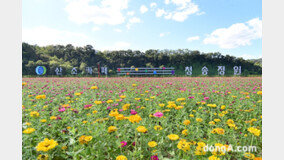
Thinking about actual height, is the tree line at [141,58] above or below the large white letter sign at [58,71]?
above

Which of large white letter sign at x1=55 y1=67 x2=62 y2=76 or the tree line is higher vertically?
the tree line

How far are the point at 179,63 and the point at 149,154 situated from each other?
22341 mm

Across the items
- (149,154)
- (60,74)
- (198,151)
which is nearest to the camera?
(198,151)

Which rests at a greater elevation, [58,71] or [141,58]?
[141,58]

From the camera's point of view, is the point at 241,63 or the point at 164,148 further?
the point at 241,63

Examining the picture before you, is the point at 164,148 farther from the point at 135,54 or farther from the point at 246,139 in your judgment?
the point at 135,54

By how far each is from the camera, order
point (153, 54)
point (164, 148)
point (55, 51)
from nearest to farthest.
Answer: point (164, 148), point (55, 51), point (153, 54)

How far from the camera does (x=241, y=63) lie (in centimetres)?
2030

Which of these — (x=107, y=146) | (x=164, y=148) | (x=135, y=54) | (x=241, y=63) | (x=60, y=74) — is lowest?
(x=164, y=148)

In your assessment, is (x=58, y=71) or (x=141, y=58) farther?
(x=141, y=58)

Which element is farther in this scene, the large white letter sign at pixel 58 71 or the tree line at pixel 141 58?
the tree line at pixel 141 58

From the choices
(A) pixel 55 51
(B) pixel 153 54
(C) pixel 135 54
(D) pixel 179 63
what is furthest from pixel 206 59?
(A) pixel 55 51

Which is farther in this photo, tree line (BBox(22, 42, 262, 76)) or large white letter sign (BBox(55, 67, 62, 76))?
tree line (BBox(22, 42, 262, 76))

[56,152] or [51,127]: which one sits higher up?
[51,127]
